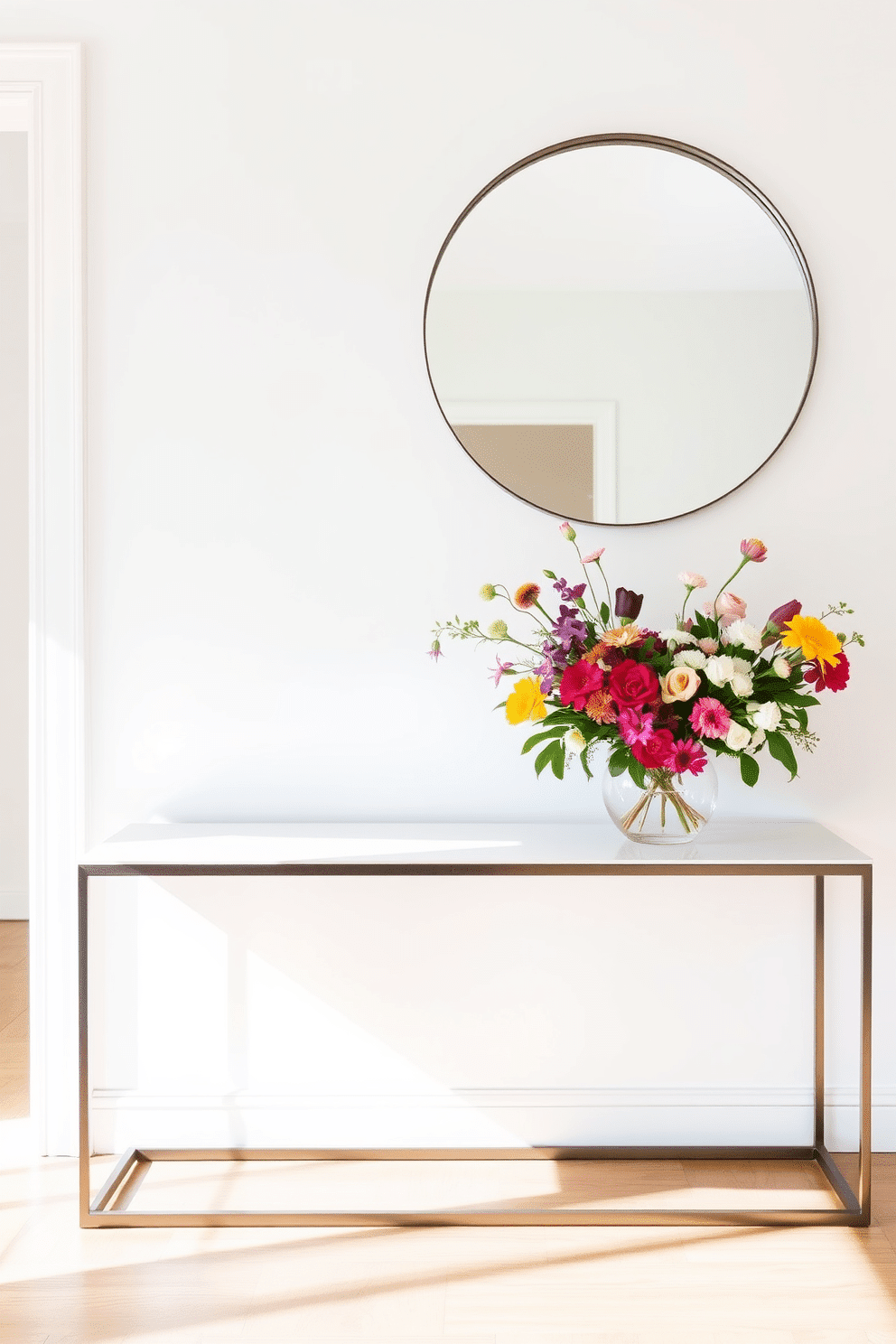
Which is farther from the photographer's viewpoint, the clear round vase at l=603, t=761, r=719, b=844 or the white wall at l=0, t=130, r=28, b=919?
the white wall at l=0, t=130, r=28, b=919

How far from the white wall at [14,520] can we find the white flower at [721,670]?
275cm

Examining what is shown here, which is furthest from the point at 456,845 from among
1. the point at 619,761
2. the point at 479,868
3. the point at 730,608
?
the point at 730,608

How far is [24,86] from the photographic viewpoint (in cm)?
208

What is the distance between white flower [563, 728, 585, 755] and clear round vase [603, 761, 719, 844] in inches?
4.9

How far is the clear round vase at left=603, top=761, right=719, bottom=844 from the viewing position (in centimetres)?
192

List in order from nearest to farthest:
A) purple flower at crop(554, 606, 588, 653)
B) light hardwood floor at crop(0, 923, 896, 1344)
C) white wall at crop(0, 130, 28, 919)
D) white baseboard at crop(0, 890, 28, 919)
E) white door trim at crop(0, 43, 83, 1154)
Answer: light hardwood floor at crop(0, 923, 896, 1344) → purple flower at crop(554, 606, 588, 653) → white door trim at crop(0, 43, 83, 1154) → white wall at crop(0, 130, 28, 919) → white baseboard at crop(0, 890, 28, 919)

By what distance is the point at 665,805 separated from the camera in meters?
1.94

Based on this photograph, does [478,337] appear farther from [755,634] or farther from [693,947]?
[693,947]

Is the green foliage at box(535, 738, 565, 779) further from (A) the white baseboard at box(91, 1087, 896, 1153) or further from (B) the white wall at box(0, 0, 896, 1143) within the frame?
(A) the white baseboard at box(91, 1087, 896, 1153)

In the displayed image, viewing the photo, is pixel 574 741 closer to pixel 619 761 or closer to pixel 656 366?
pixel 619 761

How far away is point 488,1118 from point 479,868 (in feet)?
2.30

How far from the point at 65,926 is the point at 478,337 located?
1.48 meters

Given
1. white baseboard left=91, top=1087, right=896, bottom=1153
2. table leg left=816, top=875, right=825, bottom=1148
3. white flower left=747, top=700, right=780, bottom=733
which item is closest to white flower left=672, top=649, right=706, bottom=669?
white flower left=747, top=700, right=780, bottom=733

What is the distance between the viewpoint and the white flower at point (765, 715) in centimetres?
179
